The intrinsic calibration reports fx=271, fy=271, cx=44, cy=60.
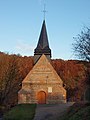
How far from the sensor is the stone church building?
39.8 meters

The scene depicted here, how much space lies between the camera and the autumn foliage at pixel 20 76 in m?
38.6

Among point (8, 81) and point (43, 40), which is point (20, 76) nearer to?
point (43, 40)

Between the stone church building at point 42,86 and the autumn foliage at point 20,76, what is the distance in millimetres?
2192

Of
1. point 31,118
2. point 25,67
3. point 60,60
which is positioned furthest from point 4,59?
point 31,118

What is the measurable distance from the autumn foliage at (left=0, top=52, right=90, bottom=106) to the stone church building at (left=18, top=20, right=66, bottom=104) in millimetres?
2192

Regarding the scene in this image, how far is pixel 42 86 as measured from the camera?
1593 inches

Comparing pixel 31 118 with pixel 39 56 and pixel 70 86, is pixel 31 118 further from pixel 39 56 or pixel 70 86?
pixel 70 86

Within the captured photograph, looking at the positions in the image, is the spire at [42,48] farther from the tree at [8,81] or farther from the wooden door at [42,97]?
the wooden door at [42,97]

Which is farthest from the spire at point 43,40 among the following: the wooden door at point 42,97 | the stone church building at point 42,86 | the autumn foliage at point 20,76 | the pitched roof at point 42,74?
the wooden door at point 42,97

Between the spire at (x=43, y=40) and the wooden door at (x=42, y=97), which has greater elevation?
the spire at (x=43, y=40)

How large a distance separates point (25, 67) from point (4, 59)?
8.52 metres

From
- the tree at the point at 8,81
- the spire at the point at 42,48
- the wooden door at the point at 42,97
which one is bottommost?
the wooden door at the point at 42,97

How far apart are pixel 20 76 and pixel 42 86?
10.9 meters

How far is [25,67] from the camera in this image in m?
58.4
